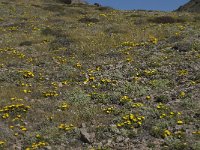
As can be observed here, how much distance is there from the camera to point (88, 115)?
57.1ft

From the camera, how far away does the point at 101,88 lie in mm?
20656

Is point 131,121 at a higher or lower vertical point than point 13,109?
higher

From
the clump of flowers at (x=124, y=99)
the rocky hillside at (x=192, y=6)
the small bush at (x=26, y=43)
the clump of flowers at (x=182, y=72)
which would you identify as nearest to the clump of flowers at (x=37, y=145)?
the clump of flowers at (x=124, y=99)

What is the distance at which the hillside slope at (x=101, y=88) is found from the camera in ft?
51.2

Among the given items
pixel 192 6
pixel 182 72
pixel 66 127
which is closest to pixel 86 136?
pixel 66 127

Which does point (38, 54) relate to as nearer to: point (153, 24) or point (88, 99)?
point (88, 99)

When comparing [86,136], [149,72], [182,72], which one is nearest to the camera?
[86,136]

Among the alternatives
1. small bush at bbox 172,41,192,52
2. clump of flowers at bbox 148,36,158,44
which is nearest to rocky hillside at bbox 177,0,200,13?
clump of flowers at bbox 148,36,158,44

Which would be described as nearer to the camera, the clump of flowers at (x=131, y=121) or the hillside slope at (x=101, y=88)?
the hillside slope at (x=101, y=88)

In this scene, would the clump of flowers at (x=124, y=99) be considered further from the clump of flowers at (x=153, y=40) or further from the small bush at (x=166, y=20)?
the small bush at (x=166, y=20)

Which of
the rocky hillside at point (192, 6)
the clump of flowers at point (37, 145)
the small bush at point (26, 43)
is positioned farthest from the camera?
the rocky hillside at point (192, 6)

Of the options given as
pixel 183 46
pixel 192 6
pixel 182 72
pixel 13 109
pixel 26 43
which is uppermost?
pixel 192 6

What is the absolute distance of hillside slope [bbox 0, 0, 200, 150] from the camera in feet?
51.2

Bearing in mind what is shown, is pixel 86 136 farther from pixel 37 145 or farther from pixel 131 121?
pixel 131 121
